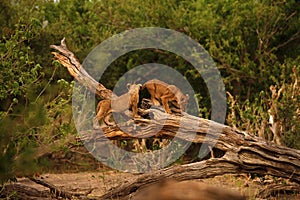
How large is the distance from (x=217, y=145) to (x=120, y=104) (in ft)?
4.57

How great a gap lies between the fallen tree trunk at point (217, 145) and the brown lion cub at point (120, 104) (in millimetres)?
158

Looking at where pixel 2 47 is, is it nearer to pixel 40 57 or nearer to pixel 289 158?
pixel 289 158

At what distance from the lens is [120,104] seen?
7.31m

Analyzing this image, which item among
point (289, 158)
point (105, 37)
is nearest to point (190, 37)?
point (105, 37)

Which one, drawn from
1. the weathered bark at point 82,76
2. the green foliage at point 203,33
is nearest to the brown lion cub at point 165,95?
the weathered bark at point 82,76

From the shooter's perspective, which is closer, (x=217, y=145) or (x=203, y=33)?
(x=217, y=145)

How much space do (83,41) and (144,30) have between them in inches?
75.5

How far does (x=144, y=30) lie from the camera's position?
14.6 m

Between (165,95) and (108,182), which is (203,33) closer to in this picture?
(108,182)

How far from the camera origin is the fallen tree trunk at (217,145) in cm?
696

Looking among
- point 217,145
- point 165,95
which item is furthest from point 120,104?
point 217,145

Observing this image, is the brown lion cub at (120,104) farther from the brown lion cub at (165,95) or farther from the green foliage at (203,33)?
the green foliage at (203,33)

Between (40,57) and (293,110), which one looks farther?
(40,57)

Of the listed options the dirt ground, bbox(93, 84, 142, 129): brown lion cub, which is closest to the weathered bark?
bbox(93, 84, 142, 129): brown lion cub
